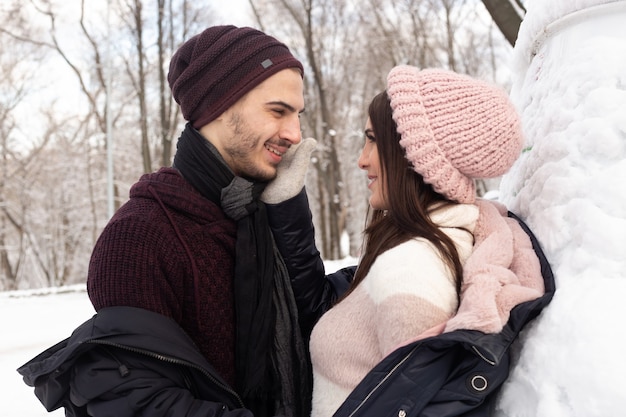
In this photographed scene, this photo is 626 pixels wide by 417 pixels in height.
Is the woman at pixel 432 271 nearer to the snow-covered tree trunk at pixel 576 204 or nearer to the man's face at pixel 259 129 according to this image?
the snow-covered tree trunk at pixel 576 204

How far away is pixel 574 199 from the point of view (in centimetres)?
165

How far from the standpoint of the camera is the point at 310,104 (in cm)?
1739

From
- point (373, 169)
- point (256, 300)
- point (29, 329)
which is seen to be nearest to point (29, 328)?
point (29, 329)

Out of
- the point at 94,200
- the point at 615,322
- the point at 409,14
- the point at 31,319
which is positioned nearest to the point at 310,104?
the point at 409,14

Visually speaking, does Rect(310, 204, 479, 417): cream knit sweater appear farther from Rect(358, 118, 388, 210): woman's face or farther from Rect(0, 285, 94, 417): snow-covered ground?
Rect(0, 285, 94, 417): snow-covered ground

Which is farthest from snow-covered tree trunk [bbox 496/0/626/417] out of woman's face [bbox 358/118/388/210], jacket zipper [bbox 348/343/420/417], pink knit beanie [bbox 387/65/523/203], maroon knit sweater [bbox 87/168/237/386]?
maroon knit sweater [bbox 87/168/237/386]

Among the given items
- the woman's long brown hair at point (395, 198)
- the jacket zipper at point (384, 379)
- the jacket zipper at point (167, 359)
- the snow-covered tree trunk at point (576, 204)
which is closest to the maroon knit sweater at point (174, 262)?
the jacket zipper at point (167, 359)

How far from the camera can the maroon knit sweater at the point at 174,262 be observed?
1.64 meters

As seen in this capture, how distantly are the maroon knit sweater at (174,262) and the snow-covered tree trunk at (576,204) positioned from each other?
1.01 m

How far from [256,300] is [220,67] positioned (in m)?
0.98

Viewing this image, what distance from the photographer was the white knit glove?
87.8 inches

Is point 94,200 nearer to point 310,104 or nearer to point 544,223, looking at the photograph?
point 310,104

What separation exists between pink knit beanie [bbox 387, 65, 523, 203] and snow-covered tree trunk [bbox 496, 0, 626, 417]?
0.72ft

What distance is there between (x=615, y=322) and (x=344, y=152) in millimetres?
20708
